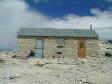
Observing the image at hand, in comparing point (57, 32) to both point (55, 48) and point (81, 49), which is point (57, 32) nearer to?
point (55, 48)

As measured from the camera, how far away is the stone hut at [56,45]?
4147 cm

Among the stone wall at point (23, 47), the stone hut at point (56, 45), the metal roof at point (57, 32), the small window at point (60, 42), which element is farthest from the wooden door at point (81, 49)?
the stone wall at point (23, 47)

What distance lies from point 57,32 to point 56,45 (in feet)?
8.09

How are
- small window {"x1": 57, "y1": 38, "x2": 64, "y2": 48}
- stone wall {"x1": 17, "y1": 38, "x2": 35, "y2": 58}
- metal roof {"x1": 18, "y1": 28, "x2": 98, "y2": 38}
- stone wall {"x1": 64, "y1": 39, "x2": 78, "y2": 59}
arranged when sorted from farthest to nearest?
metal roof {"x1": 18, "y1": 28, "x2": 98, "y2": 38} < small window {"x1": 57, "y1": 38, "x2": 64, "y2": 48} < stone wall {"x1": 64, "y1": 39, "x2": 78, "y2": 59} < stone wall {"x1": 17, "y1": 38, "x2": 35, "y2": 58}

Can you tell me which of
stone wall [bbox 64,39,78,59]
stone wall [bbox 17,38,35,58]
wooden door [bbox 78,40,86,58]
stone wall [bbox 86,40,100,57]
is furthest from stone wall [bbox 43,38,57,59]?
stone wall [bbox 86,40,100,57]

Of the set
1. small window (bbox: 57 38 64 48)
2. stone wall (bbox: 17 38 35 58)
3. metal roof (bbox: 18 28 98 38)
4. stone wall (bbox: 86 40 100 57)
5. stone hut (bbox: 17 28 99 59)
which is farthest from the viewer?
metal roof (bbox: 18 28 98 38)

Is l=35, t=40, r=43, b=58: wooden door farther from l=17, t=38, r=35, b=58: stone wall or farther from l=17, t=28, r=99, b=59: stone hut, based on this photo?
l=17, t=38, r=35, b=58: stone wall

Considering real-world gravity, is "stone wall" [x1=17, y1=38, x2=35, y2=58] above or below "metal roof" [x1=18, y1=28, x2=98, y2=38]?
below

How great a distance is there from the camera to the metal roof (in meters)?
42.3

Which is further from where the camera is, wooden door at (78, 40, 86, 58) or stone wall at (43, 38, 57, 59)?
wooden door at (78, 40, 86, 58)

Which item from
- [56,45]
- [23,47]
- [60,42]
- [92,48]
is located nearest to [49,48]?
[56,45]

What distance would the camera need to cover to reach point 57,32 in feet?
142

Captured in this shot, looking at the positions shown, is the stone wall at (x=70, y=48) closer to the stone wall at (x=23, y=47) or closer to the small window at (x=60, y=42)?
the small window at (x=60, y=42)

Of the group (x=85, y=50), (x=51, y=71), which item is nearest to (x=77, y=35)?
(x=85, y=50)
